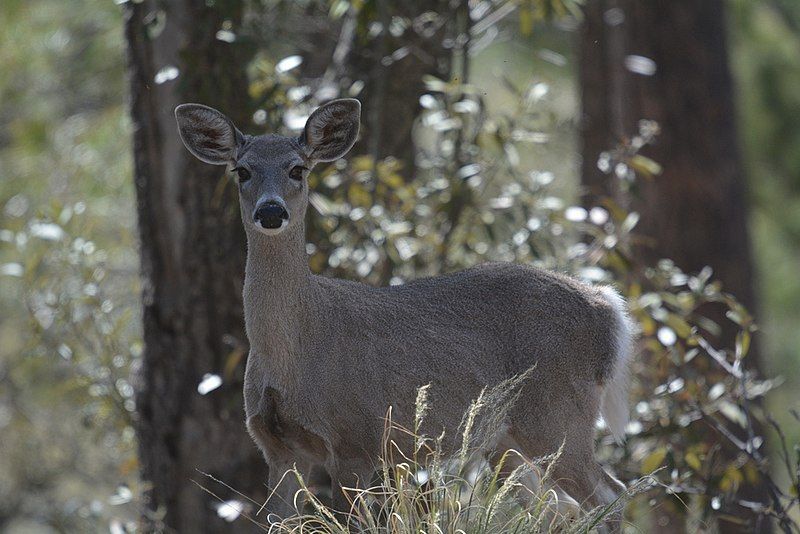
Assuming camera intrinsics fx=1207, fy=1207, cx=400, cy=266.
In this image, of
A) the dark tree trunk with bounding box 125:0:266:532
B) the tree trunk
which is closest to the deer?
the dark tree trunk with bounding box 125:0:266:532

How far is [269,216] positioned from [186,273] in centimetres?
265

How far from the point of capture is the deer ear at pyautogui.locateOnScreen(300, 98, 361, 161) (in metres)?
5.36

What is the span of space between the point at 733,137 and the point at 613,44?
158 centimetres

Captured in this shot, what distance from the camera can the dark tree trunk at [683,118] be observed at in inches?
436

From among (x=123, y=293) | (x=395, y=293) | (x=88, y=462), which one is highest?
(x=395, y=293)

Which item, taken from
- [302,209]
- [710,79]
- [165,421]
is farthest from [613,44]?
[302,209]

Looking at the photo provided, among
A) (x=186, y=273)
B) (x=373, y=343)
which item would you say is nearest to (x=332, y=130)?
(x=373, y=343)

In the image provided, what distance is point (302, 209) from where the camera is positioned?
17.3 ft

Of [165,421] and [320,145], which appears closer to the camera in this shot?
[320,145]

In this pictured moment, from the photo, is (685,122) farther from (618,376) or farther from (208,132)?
(208,132)

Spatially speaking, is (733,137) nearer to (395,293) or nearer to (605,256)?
(605,256)

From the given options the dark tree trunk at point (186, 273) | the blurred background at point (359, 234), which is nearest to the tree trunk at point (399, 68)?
the blurred background at point (359, 234)

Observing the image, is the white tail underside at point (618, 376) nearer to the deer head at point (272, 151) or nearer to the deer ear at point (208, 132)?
the deer head at point (272, 151)

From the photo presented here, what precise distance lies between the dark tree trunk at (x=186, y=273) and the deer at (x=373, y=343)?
1.84m
